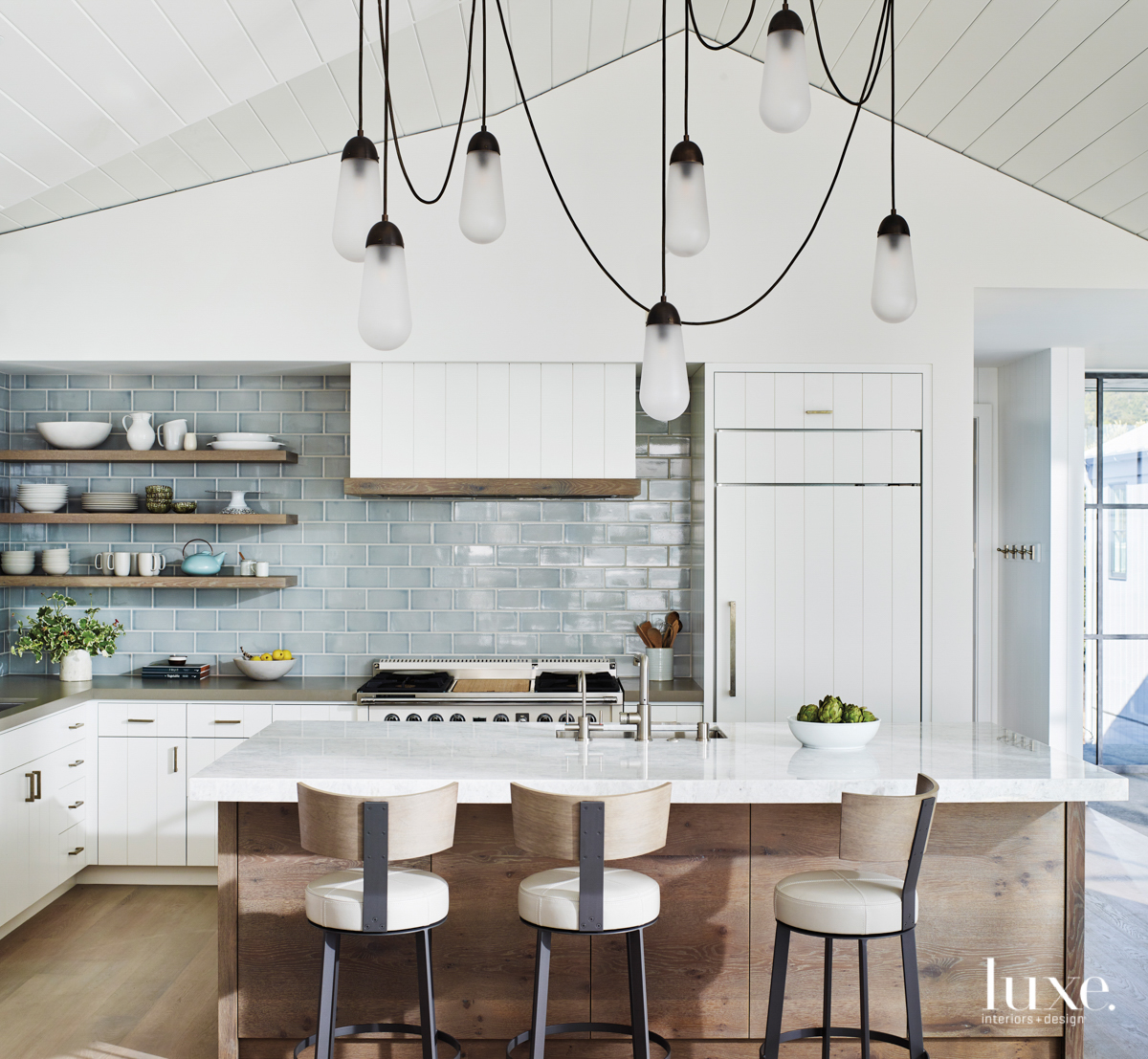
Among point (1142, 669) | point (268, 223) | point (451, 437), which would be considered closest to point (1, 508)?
point (268, 223)

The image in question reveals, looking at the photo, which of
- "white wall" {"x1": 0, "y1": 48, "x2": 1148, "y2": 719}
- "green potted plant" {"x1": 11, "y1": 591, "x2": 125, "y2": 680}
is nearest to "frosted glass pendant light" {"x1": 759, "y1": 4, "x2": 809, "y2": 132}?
"white wall" {"x1": 0, "y1": 48, "x2": 1148, "y2": 719}

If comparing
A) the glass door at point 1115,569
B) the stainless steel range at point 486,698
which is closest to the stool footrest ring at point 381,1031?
the stainless steel range at point 486,698

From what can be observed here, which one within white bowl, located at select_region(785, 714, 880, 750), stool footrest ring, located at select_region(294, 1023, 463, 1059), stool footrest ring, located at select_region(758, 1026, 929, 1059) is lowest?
stool footrest ring, located at select_region(294, 1023, 463, 1059)

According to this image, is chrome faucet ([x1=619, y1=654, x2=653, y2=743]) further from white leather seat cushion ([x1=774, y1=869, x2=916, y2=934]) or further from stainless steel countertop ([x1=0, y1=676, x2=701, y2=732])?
stainless steel countertop ([x1=0, y1=676, x2=701, y2=732])

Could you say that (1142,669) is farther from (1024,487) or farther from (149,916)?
(149,916)

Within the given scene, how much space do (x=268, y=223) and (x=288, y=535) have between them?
149 centimetres

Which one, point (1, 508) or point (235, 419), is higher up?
point (235, 419)

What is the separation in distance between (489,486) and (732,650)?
1329 mm

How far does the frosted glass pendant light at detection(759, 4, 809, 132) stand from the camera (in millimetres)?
1906

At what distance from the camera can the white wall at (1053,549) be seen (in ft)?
17.1

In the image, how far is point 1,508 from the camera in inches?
183

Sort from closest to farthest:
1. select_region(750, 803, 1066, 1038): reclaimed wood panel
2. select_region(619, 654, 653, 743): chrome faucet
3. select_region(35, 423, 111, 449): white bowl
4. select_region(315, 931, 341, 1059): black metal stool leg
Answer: select_region(315, 931, 341, 1059): black metal stool leg, select_region(750, 803, 1066, 1038): reclaimed wood panel, select_region(619, 654, 653, 743): chrome faucet, select_region(35, 423, 111, 449): white bowl

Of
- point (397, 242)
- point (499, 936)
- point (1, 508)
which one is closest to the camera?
point (397, 242)

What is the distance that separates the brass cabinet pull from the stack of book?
251 cm
